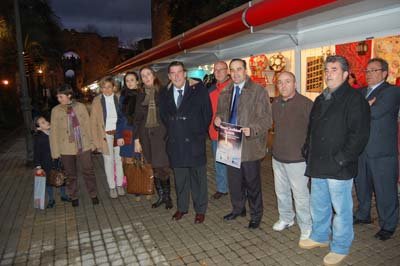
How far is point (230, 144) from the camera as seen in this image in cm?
371

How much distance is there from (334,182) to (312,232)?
2.47 ft

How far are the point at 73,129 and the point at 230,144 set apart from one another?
2.48 m

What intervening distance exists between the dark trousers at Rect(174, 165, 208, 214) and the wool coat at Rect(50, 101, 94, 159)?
168 centimetres

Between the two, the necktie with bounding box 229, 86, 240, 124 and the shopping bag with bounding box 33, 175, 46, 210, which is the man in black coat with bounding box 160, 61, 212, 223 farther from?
the shopping bag with bounding box 33, 175, 46, 210

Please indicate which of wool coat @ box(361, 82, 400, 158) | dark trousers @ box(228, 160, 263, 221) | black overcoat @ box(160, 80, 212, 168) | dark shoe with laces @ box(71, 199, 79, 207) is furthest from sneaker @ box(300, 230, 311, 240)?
dark shoe with laces @ box(71, 199, 79, 207)

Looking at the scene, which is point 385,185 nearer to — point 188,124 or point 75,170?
point 188,124

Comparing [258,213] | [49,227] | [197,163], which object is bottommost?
[49,227]

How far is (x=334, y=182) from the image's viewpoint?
3.00 metres

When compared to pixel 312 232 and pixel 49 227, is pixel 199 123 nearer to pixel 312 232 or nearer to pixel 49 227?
pixel 312 232

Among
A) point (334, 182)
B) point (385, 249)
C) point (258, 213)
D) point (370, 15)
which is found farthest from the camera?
point (370, 15)

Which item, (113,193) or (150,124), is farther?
(113,193)

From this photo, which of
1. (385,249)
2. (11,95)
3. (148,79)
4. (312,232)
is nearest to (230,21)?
(148,79)

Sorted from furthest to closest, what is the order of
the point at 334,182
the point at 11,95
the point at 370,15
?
the point at 11,95
the point at 370,15
the point at 334,182

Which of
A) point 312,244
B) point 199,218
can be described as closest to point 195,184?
point 199,218
